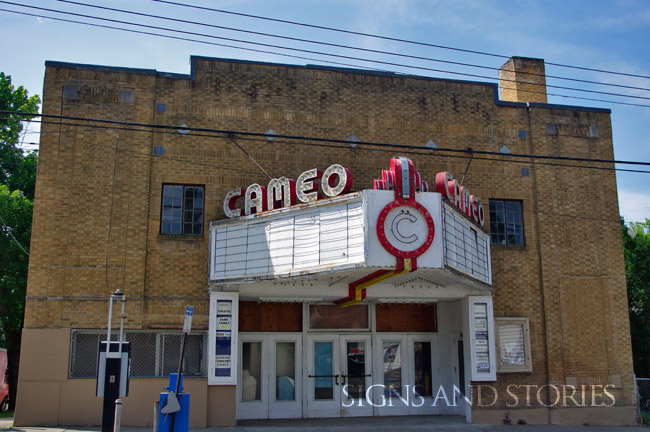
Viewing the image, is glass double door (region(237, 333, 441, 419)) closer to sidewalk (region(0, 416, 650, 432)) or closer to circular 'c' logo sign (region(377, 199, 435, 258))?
sidewalk (region(0, 416, 650, 432))

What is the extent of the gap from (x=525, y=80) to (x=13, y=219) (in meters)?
19.2

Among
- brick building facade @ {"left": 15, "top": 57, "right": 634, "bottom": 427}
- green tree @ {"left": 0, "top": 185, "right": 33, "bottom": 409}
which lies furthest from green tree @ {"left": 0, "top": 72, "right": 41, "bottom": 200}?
brick building facade @ {"left": 15, "top": 57, "right": 634, "bottom": 427}

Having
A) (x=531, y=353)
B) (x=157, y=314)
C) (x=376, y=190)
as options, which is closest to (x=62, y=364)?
(x=157, y=314)

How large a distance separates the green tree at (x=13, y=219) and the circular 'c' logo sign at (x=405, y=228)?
1316 cm

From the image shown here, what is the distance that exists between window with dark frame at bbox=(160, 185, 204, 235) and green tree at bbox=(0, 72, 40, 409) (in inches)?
268

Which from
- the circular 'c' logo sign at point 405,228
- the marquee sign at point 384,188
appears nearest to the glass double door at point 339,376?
the marquee sign at point 384,188

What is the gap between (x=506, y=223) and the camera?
18.6 m

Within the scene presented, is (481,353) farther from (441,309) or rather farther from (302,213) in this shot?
(302,213)

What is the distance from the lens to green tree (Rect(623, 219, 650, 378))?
26.2 meters

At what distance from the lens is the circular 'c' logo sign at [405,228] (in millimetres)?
12867

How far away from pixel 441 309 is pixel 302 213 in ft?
22.0

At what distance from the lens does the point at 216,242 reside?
1575 centimetres

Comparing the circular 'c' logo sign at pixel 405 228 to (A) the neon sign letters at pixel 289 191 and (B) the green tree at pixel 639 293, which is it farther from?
(B) the green tree at pixel 639 293

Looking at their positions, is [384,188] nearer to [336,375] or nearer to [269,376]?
[336,375]
